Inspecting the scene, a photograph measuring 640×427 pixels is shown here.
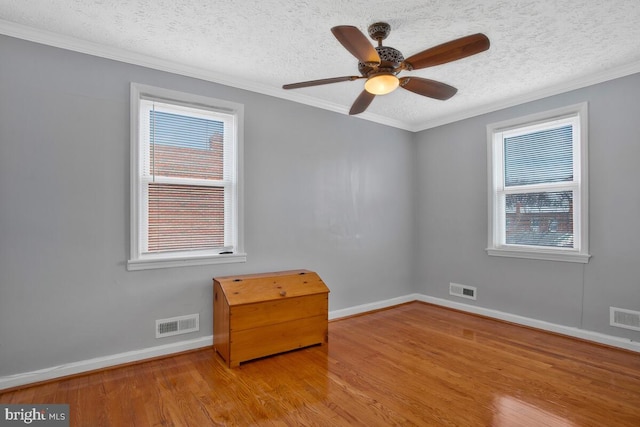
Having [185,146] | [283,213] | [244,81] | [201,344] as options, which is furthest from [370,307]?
[244,81]

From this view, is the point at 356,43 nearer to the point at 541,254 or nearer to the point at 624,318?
the point at 541,254

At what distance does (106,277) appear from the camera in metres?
2.65

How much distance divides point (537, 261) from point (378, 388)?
2.43m

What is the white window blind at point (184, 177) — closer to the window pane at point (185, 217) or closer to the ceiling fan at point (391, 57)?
the window pane at point (185, 217)

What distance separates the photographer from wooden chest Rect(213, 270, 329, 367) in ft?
8.92

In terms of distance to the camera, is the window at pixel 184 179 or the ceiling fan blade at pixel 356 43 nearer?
the ceiling fan blade at pixel 356 43

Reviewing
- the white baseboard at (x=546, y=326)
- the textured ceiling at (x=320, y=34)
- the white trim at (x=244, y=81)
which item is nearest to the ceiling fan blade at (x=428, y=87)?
the textured ceiling at (x=320, y=34)

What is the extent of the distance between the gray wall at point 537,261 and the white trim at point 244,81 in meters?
0.08

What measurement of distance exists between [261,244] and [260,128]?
118 centimetres

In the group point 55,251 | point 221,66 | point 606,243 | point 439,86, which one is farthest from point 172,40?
point 606,243

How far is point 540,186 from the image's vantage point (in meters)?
3.63

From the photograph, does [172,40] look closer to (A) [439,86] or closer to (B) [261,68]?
(B) [261,68]

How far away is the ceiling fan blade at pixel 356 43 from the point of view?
172 cm

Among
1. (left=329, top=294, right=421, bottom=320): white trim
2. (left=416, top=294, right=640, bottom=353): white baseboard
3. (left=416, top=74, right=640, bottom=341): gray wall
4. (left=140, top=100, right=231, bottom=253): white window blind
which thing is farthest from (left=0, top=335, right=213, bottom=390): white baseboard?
(left=416, top=74, right=640, bottom=341): gray wall
